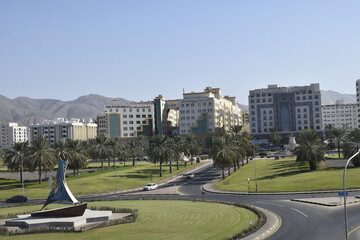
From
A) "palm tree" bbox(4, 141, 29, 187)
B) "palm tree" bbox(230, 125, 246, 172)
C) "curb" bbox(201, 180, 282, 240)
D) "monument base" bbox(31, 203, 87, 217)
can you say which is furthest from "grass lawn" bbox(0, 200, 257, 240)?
"palm tree" bbox(4, 141, 29, 187)

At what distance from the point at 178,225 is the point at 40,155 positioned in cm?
5779

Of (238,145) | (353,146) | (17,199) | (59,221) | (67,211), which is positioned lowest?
(17,199)

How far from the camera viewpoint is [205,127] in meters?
198

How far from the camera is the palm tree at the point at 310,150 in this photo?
88812mm

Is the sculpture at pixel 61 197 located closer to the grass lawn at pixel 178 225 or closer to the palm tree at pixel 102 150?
the grass lawn at pixel 178 225

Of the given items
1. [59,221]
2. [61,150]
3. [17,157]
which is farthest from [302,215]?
[17,157]

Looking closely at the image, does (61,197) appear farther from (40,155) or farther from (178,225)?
(40,155)

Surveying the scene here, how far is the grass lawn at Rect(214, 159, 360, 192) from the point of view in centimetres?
7144

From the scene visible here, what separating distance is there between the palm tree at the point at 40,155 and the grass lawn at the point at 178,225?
1694 inches

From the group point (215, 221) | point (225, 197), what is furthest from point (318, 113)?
point (215, 221)

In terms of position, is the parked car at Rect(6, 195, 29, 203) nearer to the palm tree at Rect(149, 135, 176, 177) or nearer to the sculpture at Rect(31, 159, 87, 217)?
the sculpture at Rect(31, 159, 87, 217)

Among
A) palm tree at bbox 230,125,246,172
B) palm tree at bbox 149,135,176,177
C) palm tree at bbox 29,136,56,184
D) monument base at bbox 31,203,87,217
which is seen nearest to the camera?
monument base at bbox 31,203,87,217

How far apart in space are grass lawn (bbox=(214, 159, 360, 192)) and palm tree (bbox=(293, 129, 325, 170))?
7.58ft

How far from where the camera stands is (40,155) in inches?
3799
